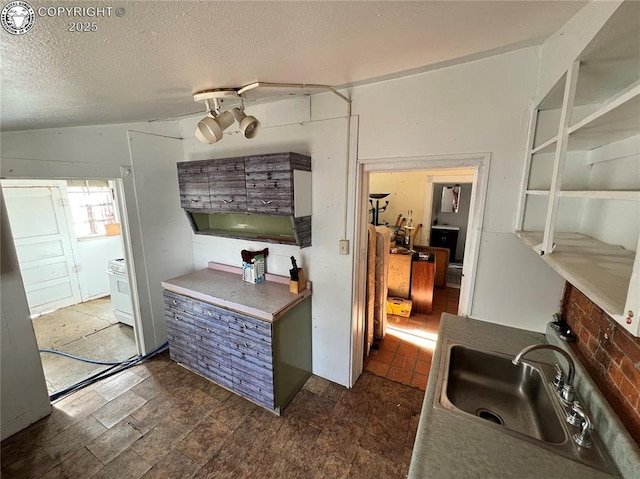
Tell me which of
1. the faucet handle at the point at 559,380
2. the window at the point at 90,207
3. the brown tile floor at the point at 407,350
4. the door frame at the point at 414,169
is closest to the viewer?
the faucet handle at the point at 559,380

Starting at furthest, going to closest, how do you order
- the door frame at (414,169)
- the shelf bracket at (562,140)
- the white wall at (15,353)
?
the white wall at (15,353) < the door frame at (414,169) < the shelf bracket at (562,140)

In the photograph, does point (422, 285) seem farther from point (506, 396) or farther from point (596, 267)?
point (596, 267)

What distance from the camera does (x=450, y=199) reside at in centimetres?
563

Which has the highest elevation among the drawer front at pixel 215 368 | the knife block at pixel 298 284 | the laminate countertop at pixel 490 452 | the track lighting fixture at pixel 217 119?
the track lighting fixture at pixel 217 119

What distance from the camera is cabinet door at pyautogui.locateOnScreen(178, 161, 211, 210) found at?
7.63 feet

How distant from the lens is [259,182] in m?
2.03

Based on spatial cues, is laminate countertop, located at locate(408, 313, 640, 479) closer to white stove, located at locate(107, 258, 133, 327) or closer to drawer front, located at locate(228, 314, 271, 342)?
drawer front, located at locate(228, 314, 271, 342)

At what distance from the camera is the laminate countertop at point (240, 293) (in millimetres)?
1962

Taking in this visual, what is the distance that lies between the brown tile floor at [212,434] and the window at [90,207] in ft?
9.89

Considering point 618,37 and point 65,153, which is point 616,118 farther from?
point 65,153

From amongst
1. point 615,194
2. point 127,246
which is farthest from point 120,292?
point 615,194

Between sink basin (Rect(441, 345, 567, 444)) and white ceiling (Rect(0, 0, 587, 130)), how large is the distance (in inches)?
59.7

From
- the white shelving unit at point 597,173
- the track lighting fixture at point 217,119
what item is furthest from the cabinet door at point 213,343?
the white shelving unit at point 597,173

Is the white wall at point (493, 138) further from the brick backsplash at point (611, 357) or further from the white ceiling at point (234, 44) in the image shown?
the brick backsplash at point (611, 357)
